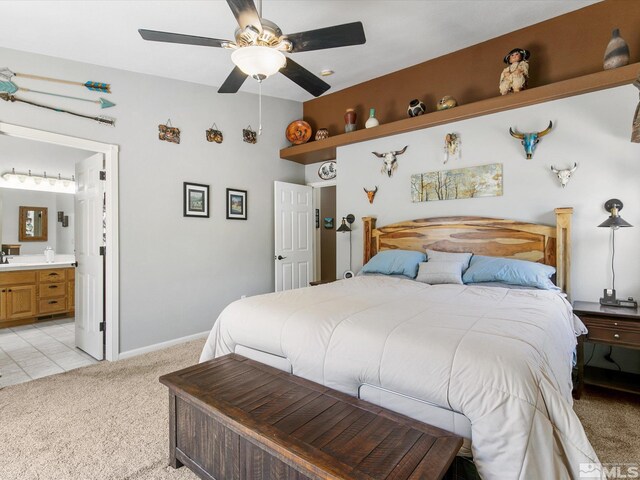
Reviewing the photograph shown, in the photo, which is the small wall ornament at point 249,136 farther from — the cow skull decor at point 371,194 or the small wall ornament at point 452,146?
the small wall ornament at point 452,146

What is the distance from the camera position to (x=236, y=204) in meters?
4.40

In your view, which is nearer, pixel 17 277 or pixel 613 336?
pixel 613 336

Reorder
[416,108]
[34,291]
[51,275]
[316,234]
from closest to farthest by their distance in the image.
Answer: [416,108] < [34,291] < [51,275] < [316,234]

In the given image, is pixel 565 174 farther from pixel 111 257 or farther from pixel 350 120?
pixel 111 257

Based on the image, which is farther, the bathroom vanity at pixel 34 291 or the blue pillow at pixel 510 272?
the bathroom vanity at pixel 34 291

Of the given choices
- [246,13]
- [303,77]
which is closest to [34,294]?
[303,77]

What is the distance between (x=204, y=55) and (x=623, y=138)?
12.7ft

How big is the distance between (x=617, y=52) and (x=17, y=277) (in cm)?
709

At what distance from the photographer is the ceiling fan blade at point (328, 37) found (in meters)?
1.95

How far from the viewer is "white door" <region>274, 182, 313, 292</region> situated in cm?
480

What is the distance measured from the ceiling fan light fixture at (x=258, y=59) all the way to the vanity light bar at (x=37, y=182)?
4478mm

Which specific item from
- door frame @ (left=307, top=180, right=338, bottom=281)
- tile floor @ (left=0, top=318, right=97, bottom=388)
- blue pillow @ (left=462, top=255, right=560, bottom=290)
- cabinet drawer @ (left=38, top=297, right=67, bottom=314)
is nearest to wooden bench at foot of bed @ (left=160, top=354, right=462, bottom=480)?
blue pillow @ (left=462, top=255, right=560, bottom=290)

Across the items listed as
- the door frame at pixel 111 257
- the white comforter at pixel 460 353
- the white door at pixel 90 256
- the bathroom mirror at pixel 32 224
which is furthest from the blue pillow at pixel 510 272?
the bathroom mirror at pixel 32 224

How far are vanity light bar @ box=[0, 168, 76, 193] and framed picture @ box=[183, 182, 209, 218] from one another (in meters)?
2.47
